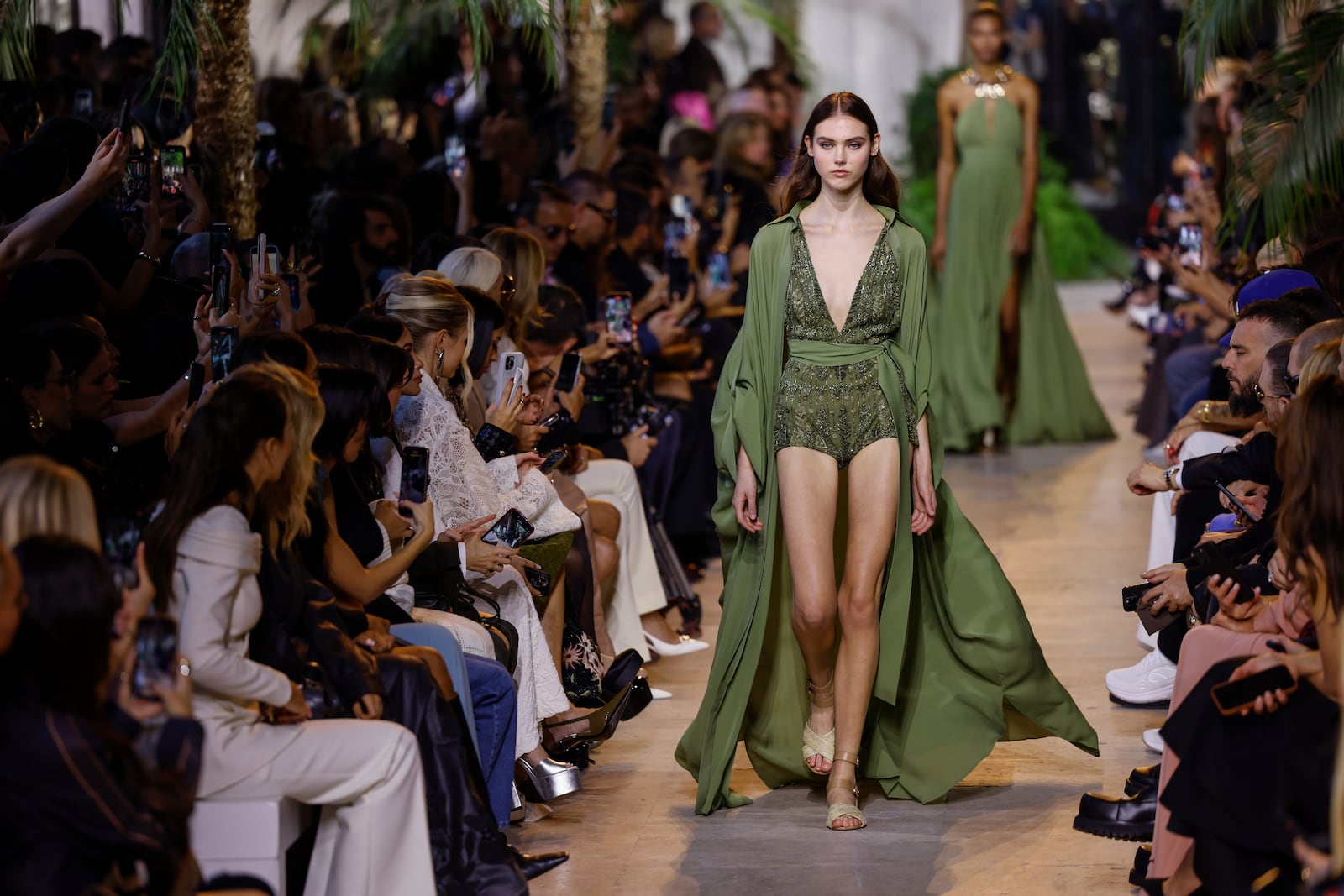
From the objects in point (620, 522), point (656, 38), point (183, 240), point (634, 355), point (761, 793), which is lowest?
point (761, 793)

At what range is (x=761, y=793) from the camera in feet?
15.5

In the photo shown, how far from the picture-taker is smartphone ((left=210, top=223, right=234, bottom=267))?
15.1ft

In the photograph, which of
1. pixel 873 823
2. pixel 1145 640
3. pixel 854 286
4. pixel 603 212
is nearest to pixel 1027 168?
pixel 603 212

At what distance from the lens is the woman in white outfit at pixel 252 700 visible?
334cm

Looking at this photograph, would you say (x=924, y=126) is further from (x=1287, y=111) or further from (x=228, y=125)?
(x=228, y=125)

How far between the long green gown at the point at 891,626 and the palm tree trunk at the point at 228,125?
225 cm

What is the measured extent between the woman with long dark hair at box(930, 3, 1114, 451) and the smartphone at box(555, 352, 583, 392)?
4061 millimetres

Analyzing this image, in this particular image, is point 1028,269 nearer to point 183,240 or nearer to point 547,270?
point 547,270

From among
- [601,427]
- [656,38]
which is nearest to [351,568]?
[601,427]

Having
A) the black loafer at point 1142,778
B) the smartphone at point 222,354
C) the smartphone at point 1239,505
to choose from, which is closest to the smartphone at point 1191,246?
the smartphone at point 1239,505

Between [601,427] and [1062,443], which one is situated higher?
[601,427]

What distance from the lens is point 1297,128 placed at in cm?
546

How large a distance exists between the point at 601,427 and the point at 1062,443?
4152mm

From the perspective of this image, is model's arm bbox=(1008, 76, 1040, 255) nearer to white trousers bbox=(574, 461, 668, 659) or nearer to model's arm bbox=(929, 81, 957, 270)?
model's arm bbox=(929, 81, 957, 270)
